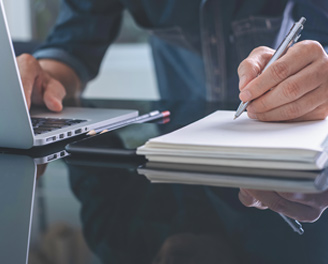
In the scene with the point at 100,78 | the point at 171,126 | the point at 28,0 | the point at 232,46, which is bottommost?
the point at 100,78

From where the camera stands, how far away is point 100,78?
2947 mm

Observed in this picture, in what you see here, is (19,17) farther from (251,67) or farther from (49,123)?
(251,67)

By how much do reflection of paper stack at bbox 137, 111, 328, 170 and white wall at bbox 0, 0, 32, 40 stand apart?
2717 millimetres

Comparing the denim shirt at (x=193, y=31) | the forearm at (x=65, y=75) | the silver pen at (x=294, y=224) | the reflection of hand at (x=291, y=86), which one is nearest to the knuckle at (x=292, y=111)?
the reflection of hand at (x=291, y=86)

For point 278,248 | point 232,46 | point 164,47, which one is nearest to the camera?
point 278,248

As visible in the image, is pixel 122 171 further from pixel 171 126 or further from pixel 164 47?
pixel 164 47

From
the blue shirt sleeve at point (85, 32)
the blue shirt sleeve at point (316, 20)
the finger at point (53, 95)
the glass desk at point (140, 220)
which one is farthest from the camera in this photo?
the blue shirt sleeve at point (85, 32)

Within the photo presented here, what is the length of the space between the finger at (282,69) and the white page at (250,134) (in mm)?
45

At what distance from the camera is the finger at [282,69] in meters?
0.61

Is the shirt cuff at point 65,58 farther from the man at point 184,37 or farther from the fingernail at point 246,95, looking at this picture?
the fingernail at point 246,95

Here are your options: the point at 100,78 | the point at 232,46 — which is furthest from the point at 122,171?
the point at 100,78

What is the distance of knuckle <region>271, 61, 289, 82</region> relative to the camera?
0.62 metres

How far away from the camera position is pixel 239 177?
45 centimetres

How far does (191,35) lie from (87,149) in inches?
35.0
